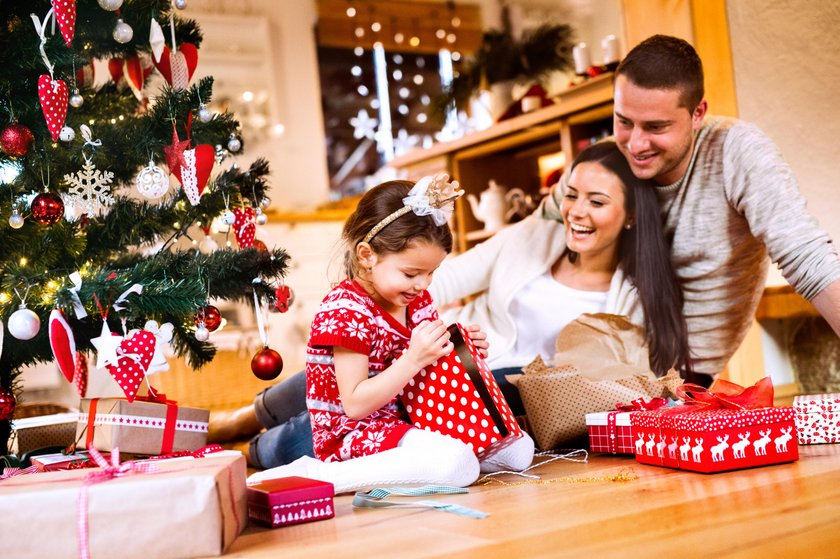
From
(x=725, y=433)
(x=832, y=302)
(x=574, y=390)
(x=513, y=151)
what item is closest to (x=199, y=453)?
(x=574, y=390)

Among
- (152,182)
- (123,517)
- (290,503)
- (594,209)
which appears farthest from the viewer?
(594,209)

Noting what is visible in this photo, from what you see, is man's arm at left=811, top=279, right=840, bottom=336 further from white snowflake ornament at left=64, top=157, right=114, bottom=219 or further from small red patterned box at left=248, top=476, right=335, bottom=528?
white snowflake ornament at left=64, top=157, right=114, bottom=219


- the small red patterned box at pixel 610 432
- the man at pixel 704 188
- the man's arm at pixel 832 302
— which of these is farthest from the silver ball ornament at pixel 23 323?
the man's arm at pixel 832 302

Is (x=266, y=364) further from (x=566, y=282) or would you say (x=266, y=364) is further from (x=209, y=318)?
(x=566, y=282)

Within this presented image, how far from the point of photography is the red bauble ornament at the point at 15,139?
1.52m

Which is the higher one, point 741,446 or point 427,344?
point 427,344

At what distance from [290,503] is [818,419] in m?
0.99

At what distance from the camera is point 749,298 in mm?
2096

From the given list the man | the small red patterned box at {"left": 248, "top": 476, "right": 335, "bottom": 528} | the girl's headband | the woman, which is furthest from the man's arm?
the small red patterned box at {"left": 248, "top": 476, "right": 335, "bottom": 528}

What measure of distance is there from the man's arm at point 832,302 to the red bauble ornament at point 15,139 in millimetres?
1528

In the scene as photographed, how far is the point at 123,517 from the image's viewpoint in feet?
3.59

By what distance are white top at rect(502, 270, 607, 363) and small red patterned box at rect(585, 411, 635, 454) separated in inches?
15.7

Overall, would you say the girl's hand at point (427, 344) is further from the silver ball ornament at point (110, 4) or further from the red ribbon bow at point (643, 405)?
the silver ball ornament at point (110, 4)

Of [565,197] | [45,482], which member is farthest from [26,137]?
[565,197]
